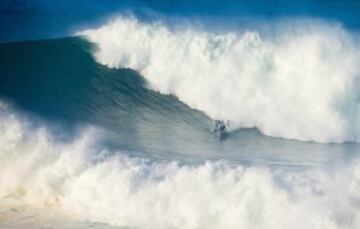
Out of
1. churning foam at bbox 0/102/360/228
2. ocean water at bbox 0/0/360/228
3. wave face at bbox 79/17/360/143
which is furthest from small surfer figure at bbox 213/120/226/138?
churning foam at bbox 0/102/360/228

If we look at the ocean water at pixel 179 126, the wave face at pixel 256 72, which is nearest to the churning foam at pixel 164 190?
the ocean water at pixel 179 126

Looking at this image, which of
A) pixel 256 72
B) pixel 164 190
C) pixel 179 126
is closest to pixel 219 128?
pixel 179 126

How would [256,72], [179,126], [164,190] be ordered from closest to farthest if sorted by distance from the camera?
[164,190] < [179,126] < [256,72]

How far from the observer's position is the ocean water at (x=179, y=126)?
7.59 meters

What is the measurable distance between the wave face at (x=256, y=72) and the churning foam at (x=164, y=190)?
2.50 metres

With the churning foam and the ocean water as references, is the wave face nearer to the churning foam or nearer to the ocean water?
the ocean water

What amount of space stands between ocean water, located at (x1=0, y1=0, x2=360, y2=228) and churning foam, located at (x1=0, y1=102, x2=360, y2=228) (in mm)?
22

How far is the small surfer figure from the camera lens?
10615mm

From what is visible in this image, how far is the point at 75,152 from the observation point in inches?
344

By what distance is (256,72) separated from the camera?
445 inches

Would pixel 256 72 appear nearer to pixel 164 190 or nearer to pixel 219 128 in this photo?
pixel 219 128

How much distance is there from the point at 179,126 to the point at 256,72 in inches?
94.7

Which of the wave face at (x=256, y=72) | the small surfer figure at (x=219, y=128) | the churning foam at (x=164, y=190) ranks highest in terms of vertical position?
the wave face at (x=256, y=72)

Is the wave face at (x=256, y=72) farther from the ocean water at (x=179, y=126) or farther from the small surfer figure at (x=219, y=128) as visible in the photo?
the small surfer figure at (x=219, y=128)
